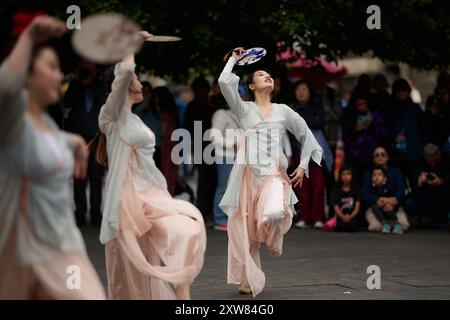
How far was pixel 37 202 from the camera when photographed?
231 inches

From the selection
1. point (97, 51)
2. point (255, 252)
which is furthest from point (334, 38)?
point (97, 51)

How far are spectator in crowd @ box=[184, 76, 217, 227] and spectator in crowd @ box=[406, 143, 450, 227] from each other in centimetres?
274

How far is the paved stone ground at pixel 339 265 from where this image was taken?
9422 mm

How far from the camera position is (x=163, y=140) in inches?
621

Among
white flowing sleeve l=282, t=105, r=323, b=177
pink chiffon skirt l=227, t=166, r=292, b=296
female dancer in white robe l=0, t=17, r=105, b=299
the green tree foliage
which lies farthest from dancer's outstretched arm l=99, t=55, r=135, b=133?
the green tree foliage

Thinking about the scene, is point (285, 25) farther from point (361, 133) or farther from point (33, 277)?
point (33, 277)

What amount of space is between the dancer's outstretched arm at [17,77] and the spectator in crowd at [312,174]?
970 centimetres

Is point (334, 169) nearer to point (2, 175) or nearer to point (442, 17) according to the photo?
point (442, 17)

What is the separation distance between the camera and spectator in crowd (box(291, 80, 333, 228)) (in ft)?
50.0

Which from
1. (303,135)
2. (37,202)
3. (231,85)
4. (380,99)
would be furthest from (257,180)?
(380,99)

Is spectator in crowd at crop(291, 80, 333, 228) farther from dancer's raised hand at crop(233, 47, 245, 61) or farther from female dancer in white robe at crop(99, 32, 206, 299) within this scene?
female dancer in white robe at crop(99, 32, 206, 299)

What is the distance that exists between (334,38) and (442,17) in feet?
4.77

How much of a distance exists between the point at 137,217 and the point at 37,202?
1.94 m

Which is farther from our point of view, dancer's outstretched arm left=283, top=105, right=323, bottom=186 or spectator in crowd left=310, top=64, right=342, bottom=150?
spectator in crowd left=310, top=64, right=342, bottom=150
